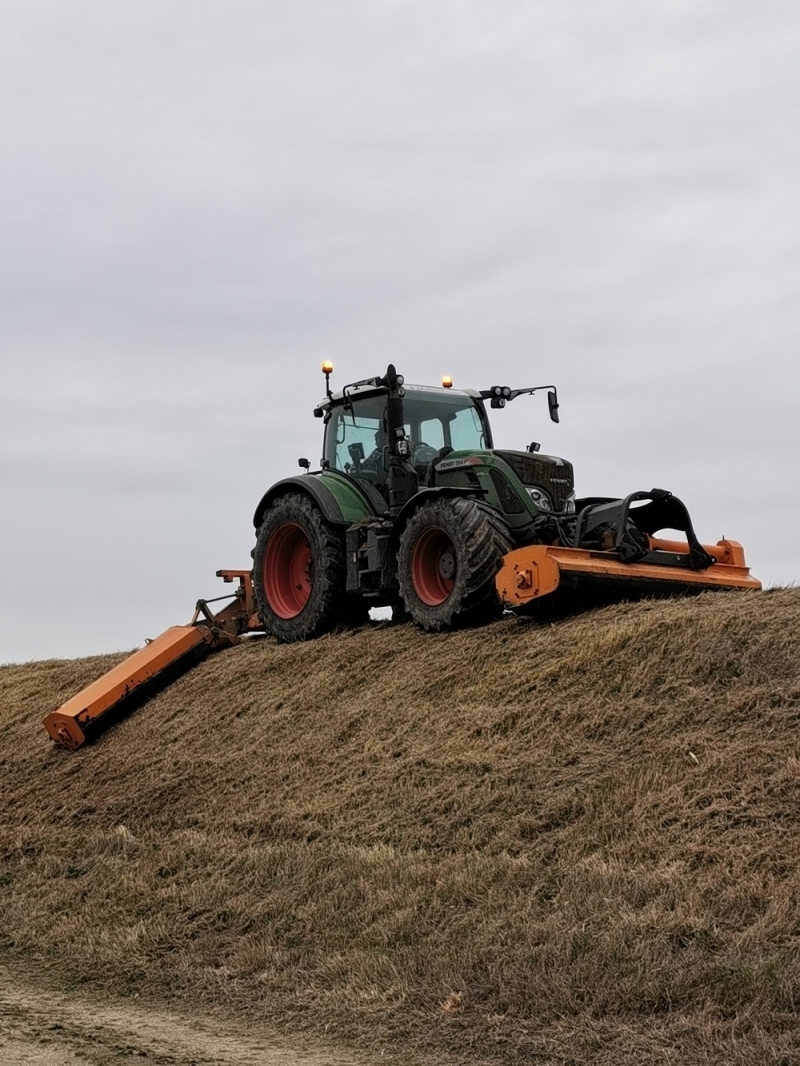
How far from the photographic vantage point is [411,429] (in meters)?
13.7

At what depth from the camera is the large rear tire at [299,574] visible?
13398 mm

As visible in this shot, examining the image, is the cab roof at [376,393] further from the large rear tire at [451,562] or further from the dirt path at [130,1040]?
the dirt path at [130,1040]

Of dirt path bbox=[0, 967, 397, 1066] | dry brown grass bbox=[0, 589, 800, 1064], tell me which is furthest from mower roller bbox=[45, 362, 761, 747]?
dirt path bbox=[0, 967, 397, 1066]

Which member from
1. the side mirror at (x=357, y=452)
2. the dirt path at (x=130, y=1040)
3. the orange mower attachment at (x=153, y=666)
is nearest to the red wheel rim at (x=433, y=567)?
the side mirror at (x=357, y=452)

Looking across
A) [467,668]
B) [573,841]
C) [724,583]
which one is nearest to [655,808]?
[573,841]

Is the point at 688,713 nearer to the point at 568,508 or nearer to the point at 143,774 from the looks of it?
the point at 568,508

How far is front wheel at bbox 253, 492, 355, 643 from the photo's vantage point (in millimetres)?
13391

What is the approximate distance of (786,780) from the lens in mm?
7750

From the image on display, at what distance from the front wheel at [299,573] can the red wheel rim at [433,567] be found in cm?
136

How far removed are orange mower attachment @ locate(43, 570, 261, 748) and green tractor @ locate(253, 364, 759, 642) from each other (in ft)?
1.56

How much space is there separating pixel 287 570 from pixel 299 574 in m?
0.19

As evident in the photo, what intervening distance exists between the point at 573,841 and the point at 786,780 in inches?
51.5

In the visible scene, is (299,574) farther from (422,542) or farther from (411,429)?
(422,542)

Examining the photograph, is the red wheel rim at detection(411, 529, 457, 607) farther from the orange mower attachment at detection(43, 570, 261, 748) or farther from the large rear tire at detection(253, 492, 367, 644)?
the orange mower attachment at detection(43, 570, 261, 748)
